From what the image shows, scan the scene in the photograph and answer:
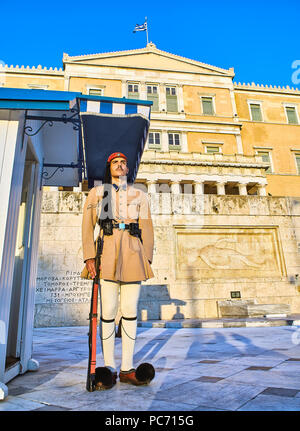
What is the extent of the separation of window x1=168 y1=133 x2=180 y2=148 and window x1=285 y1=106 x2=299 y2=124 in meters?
13.7

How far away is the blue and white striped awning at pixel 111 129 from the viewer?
135 inches

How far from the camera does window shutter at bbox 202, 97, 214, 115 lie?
2973 cm

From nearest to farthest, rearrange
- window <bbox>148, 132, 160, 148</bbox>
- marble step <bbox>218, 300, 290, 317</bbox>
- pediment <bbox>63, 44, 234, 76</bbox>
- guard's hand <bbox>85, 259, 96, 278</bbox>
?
guard's hand <bbox>85, 259, 96, 278</bbox>, marble step <bbox>218, 300, 290, 317</bbox>, window <bbox>148, 132, 160, 148</bbox>, pediment <bbox>63, 44, 234, 76</bbox>

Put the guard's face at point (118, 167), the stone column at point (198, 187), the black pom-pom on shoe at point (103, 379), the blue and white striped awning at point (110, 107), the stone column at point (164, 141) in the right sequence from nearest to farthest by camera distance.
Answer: the black pom-pom on shoe at point (103, 379) → the guard's face at point (118, 167) → the blue and white striped awning at point (110, 107) → the stone column at point (198, 187) → the stone column at point (164, 141)

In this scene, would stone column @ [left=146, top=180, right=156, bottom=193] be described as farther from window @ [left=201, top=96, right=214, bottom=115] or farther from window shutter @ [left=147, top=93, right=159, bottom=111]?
window @ [left=201, top=96, right=214, bottom=115]

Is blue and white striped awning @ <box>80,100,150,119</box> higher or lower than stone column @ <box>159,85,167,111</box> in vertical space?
lower

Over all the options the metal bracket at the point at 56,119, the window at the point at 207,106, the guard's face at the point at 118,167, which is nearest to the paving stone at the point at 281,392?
the guard's face at the point at 118,167

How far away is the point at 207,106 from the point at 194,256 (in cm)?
2338

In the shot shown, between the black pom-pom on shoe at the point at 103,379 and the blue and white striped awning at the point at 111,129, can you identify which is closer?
the black pom-pom on shoe at the point at 103,379

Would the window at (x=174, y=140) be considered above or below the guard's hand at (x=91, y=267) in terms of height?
above

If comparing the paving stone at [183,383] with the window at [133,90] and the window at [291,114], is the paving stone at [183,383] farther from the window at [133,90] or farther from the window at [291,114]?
the window at [291,114]

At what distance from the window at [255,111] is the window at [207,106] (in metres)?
4.80

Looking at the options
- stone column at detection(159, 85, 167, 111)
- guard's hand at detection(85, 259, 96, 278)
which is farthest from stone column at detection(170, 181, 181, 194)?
guard's hand at detection(85, 259, 96, 278)
